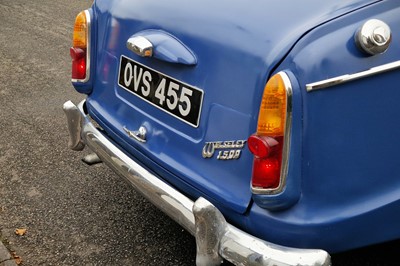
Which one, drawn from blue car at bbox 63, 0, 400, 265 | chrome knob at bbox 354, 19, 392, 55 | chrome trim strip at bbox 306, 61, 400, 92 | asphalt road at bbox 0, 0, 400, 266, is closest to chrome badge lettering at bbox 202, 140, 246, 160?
blue car at bbox 63, 0, 400, 265

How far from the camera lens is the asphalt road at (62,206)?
299cm

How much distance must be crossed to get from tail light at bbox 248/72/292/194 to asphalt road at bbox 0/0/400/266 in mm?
1150

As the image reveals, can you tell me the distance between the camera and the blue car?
6.26ft

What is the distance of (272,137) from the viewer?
194cm

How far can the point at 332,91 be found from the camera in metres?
1.90

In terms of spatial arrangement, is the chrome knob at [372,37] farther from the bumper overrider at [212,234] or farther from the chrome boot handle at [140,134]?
the chrome boot handle at [140,134]

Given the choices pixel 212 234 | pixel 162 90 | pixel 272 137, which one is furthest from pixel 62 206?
pixel 272 137

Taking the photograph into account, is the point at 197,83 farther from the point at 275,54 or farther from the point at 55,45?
the point at 55,45

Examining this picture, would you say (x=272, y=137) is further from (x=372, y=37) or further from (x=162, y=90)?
(x=162, y=90)

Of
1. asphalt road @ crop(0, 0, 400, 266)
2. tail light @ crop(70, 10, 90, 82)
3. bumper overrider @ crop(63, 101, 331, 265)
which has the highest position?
tail light @ crop(70, 10, 90, 82)

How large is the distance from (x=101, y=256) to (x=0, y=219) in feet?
2.58

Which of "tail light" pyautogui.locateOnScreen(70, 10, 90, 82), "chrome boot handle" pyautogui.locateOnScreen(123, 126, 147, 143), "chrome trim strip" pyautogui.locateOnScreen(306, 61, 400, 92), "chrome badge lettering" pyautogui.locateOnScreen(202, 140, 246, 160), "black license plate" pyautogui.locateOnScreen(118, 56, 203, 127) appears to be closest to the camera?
"chrome trim strip" pyautogui.locateOnScreen(306, 61, 400, 92)

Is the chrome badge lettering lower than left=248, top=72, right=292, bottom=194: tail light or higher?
lower

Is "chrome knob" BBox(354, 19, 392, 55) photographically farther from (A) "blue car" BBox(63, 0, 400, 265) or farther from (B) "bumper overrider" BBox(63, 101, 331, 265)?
(B) "bumper overrider" BBox(63, 101, 331, 265)
